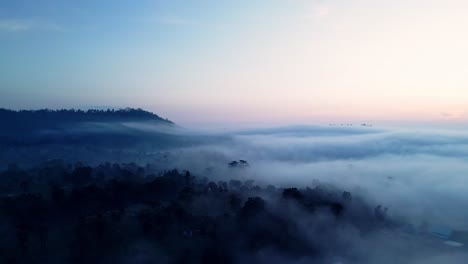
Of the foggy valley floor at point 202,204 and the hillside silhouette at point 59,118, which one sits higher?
the hillside silhouette at point 59,118

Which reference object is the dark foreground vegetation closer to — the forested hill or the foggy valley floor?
the foggy valley floor

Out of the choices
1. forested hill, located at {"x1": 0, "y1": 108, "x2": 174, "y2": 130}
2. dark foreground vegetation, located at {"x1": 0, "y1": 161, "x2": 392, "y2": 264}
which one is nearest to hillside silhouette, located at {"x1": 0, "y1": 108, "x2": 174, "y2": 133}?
forested hill, located at {"x1": 0, "y1": 108, "x2": 174, "y2": 130}

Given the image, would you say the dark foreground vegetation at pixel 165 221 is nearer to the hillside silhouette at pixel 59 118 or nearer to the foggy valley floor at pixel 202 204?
the foggy valley floor at pixel 202 204

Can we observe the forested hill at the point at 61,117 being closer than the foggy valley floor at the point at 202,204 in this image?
No

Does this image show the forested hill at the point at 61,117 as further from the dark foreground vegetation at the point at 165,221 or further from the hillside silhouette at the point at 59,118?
the dark foreground vegetation at the point at 165,221

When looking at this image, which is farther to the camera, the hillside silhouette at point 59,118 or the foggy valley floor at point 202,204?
the hillside silhouette at point 59,118

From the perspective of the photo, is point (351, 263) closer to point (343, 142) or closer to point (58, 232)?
point (58, 232)

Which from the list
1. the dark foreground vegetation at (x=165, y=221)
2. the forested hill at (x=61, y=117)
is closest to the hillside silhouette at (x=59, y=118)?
the forested hill at (x=61, y=117)
